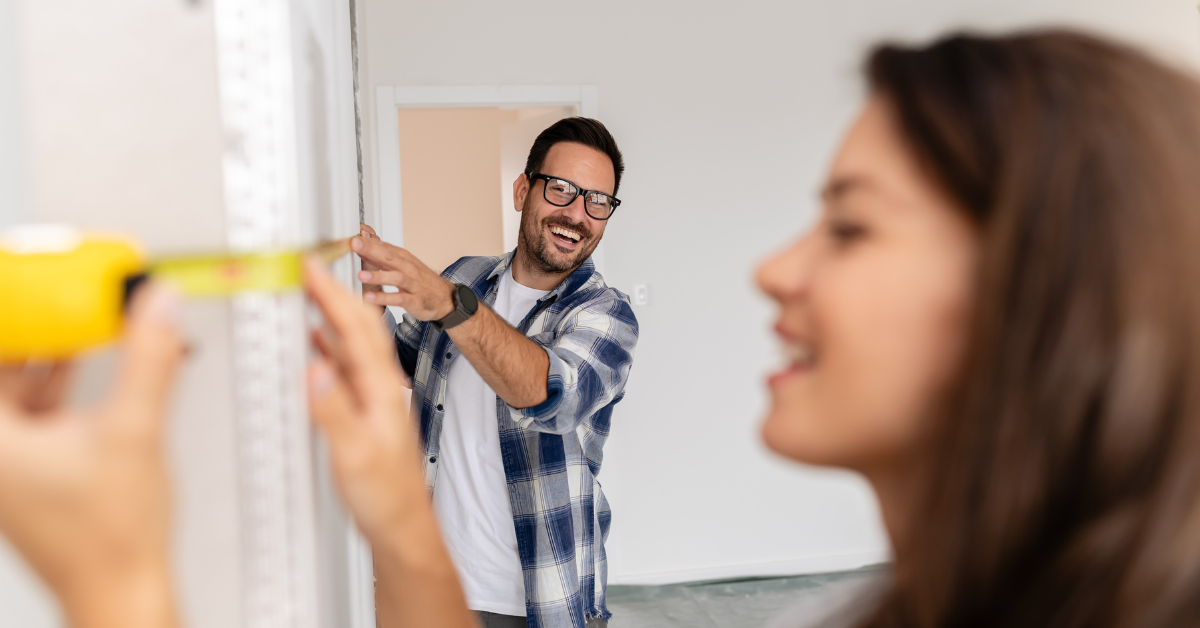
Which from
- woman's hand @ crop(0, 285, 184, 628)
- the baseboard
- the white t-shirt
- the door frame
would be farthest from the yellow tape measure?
the baseboard

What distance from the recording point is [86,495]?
329 millimetres

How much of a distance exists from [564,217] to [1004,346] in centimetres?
144

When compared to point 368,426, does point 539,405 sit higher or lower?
lower

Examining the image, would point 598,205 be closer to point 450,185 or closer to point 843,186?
point 843,186

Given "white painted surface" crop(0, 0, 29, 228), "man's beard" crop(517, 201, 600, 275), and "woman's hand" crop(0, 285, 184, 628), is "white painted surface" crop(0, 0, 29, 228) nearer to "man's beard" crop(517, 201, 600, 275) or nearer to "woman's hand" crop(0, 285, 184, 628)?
"woman's hand" crop(0, 285, 184, 628)

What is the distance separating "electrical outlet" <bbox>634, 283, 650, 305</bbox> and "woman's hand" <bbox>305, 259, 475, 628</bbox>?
112 inches

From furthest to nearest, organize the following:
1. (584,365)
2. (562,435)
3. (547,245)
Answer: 1. (547,245)
2. (562,435)
3. (584,365)

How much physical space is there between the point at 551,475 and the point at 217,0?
1355 millimetres

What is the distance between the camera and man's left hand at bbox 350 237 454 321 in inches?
41.3

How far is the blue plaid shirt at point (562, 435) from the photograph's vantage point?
1.52 meters

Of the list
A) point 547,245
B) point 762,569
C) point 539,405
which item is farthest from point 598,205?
point 762,569

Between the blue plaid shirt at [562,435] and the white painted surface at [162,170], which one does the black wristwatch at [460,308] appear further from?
the white painted surface at [162,170]

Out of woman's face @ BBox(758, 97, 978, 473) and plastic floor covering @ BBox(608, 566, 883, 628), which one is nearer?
woman's face @ BBox(758, 97, 978, 473)

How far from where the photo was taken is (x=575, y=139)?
1.94m
